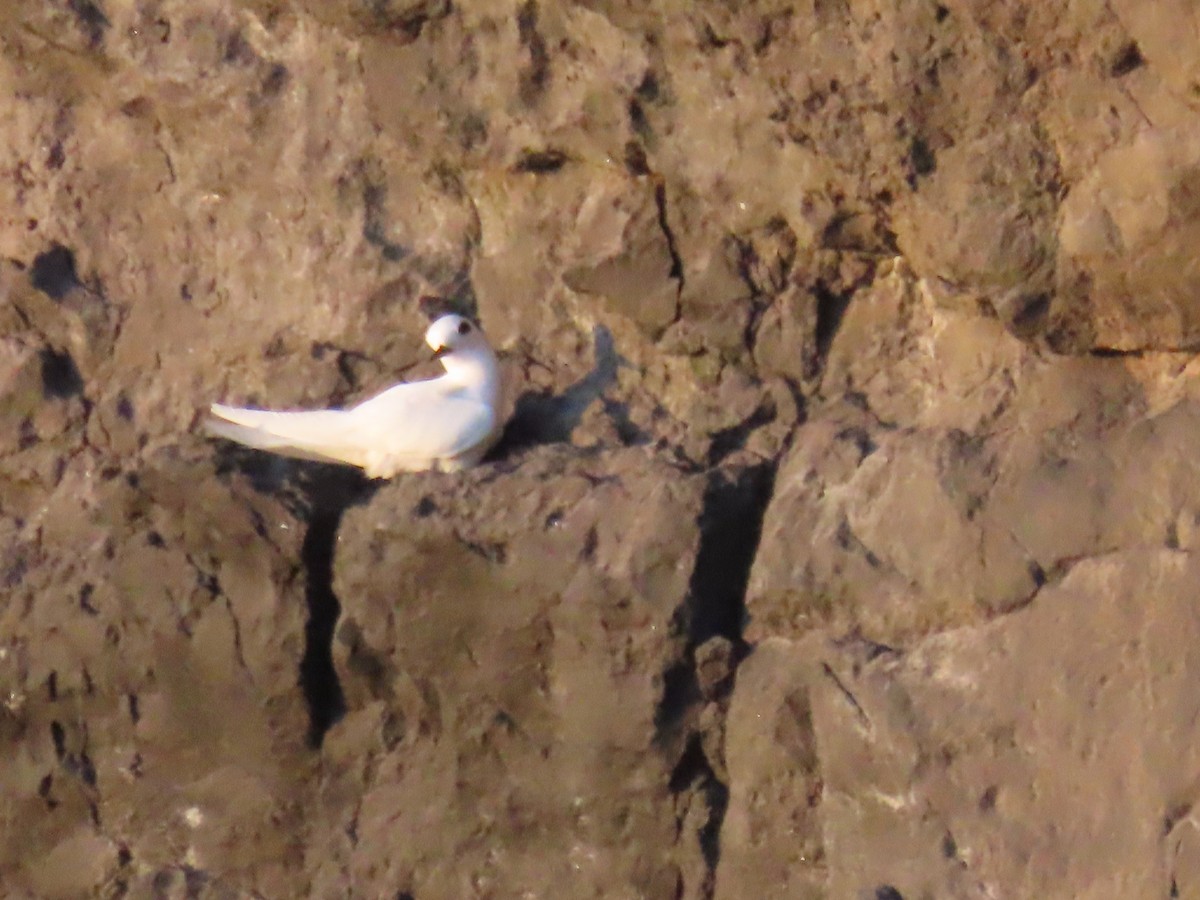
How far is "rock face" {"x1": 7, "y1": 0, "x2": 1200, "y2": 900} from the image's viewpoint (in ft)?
11.0

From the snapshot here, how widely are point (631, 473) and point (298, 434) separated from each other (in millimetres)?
772

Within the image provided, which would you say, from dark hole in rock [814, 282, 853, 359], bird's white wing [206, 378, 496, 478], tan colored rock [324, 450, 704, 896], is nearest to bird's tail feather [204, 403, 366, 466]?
bird's white wing [206, 378, 496, 478]

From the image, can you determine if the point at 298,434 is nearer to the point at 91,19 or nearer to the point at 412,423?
the point at 412,423

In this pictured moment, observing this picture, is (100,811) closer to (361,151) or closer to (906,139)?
(361,151)

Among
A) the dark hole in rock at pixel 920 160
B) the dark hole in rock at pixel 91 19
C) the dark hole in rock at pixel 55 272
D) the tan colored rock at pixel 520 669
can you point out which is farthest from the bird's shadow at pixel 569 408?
the dark hole in rock at pixel 91 19

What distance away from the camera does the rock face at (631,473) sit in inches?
132

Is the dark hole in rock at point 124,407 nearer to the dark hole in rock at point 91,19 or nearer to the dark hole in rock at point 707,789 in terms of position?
the dark hole in rock at point 91,19

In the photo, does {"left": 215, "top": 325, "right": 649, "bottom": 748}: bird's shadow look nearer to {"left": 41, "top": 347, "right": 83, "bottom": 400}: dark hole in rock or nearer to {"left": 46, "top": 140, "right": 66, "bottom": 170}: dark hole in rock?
{"left": 41, "top": 347, "right": 83, "bottom": 400}: dark hole in rock

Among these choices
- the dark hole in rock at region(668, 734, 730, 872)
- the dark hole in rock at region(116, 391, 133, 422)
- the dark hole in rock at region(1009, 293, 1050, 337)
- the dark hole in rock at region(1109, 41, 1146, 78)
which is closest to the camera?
the dark hole in rock at region(1109, 41, 1146, 78)

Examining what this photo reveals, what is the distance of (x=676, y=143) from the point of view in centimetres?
399

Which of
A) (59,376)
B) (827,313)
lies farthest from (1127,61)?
(59,376)

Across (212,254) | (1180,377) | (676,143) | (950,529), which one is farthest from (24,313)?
(1180,377)

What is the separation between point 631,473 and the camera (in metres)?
3.69

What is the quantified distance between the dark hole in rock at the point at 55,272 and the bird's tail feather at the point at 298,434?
35.1 inches
